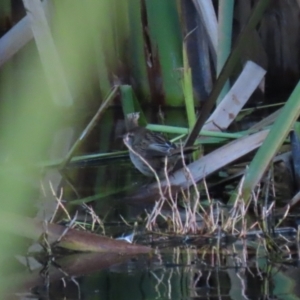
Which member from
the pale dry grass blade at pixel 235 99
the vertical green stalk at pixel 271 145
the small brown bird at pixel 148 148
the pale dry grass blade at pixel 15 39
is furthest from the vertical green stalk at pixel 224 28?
the pale dry grass blade at pixel 15 39

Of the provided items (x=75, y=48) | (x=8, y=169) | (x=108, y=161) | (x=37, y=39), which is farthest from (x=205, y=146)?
(x=75, y=48)

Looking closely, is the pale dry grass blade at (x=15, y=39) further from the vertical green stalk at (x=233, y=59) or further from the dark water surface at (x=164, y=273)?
the dark water surface at (x=164, y=273)

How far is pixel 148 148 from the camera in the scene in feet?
10.9

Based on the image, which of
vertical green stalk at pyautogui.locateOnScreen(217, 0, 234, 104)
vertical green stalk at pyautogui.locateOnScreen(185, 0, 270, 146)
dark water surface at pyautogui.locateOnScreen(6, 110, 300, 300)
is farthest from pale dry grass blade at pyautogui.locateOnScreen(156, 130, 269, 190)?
vertical green stalk at pyautogui.locateOnScreen(217, 0, 234, 104)

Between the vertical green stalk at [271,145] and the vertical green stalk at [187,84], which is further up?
the vertical green stalk at [187,84]

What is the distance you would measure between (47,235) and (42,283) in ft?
0.65

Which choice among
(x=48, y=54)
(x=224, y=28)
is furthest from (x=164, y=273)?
(x=48, y=54)

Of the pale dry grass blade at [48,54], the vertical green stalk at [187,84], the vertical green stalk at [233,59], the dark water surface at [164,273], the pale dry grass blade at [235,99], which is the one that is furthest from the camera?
the pale dry grass blade at [48,54]

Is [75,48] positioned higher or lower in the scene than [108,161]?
lower

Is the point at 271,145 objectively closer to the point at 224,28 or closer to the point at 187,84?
the point at 187,84

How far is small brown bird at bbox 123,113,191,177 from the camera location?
317 centimetres

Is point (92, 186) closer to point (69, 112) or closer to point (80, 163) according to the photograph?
point (80, 163)

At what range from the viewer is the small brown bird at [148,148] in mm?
3166

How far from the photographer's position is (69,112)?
438 cm
